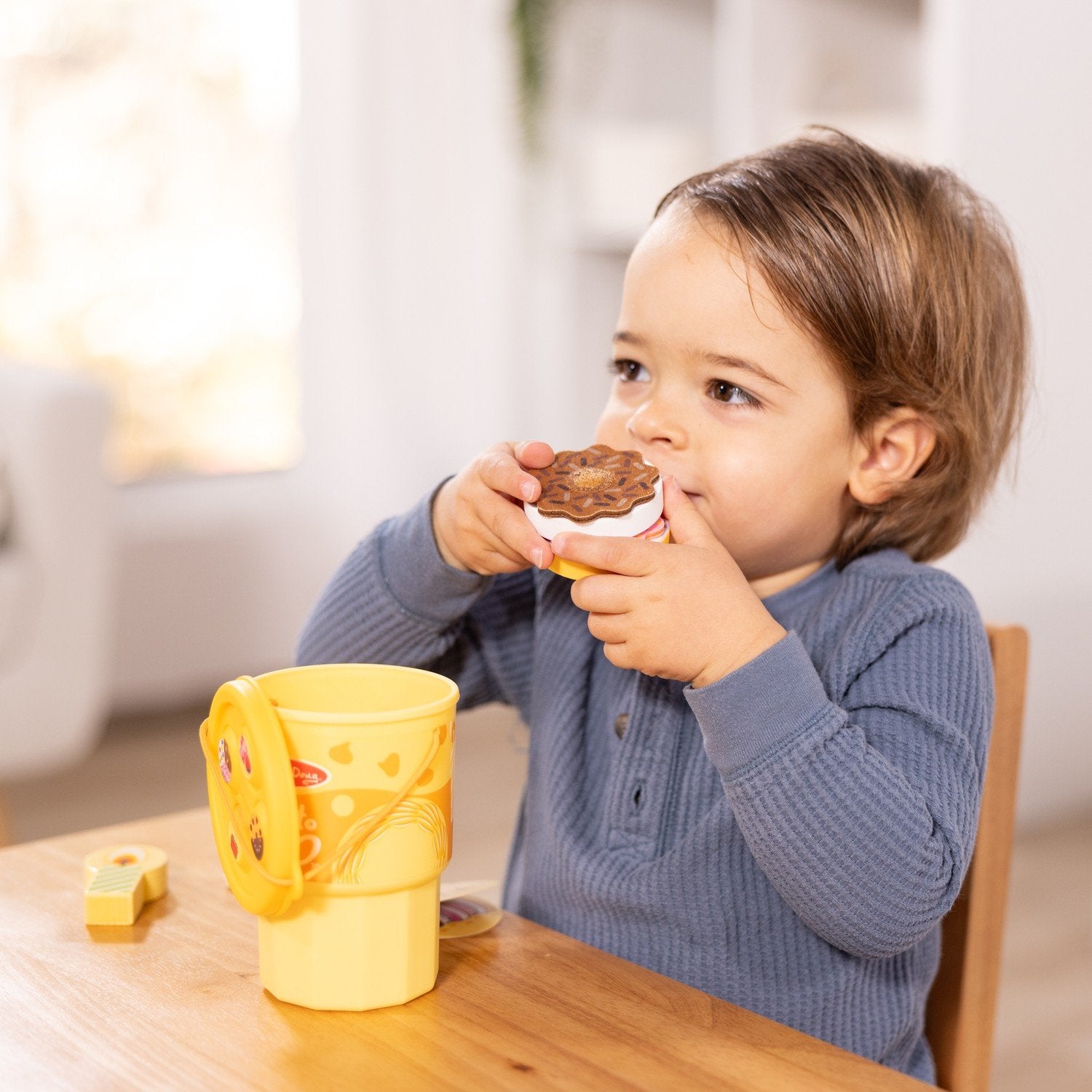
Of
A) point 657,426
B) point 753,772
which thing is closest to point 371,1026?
point 753,772

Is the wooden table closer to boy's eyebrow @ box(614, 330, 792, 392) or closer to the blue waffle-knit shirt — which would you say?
the blue waffle-knit shirt

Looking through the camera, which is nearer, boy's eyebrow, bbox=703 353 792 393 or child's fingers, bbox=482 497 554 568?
child's fingers, bbox=482 497 554 568

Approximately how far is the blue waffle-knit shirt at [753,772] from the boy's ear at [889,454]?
0.05 meters

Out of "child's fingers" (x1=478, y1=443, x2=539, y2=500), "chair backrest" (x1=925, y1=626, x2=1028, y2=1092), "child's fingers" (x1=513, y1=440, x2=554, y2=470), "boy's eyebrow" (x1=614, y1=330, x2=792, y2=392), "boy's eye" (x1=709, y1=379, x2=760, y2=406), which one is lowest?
"chair backrest" (x1=925, y1=626, x2=1028, y2=1092)

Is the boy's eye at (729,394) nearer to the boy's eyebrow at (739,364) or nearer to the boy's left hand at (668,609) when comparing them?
the boy's eyebrow at (739,364)

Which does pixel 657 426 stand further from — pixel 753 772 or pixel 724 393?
pixel 753 772

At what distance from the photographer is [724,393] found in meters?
0.93

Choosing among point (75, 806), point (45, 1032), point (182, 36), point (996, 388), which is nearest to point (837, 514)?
point (996, 388)

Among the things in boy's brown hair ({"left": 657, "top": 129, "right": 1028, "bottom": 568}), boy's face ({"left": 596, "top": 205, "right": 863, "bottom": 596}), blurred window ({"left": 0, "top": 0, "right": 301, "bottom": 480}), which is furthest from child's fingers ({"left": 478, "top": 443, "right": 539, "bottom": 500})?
blurred window ({"left": 0, "top": 0, "right": 301, "bottom": 480})

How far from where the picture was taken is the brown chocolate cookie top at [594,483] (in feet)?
2.56

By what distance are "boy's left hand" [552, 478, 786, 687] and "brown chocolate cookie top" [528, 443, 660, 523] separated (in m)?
0.03

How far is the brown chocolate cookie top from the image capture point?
0.78 metres

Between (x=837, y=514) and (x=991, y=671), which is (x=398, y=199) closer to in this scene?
(x=837, y=514)

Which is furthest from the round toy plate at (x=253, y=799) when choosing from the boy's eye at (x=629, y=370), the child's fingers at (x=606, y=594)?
the boy's eye at (x=629, y=370)
